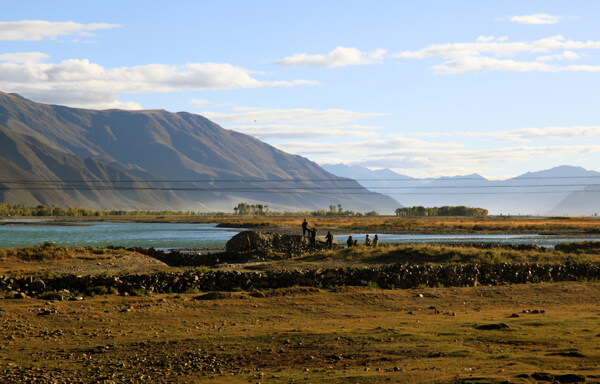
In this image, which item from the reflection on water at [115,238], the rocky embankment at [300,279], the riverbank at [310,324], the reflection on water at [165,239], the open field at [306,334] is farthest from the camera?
the reflection on water at [165,239]

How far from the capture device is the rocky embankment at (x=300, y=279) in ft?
93.1

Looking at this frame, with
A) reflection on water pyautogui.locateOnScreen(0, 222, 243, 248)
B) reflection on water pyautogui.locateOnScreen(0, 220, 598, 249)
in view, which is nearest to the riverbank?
reflection on water pyautogui.locateOnScreen(0, 222, 243, 248)

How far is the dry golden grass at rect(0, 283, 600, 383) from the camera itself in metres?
14.6

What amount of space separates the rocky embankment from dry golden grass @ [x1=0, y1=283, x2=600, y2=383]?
2001mm

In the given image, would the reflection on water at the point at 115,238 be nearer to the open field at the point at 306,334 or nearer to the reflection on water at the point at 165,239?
the reflection on water at the point at 165,239

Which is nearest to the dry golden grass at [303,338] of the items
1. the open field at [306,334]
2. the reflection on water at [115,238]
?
the open field at [306,334]

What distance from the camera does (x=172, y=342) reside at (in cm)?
1845

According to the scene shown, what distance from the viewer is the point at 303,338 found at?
19.1 m

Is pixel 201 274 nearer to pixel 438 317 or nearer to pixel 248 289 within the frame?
pixel 248 289

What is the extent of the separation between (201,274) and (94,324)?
33.2 feet

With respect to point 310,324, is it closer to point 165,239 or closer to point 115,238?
point 165,239

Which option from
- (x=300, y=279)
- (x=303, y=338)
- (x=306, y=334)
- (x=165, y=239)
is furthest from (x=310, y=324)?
(x=165, y=239)

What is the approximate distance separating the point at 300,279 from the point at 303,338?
12.8 metres

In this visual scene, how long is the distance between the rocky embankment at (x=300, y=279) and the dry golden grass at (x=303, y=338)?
2001mm
